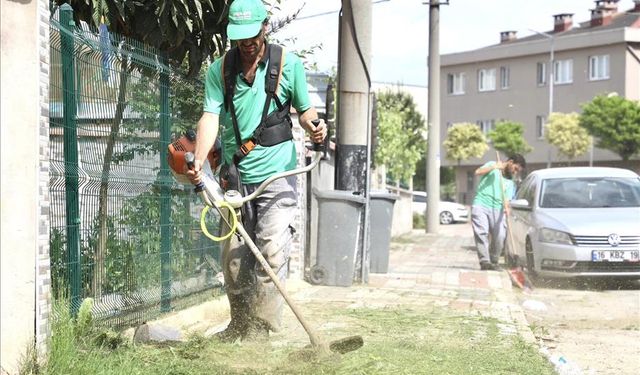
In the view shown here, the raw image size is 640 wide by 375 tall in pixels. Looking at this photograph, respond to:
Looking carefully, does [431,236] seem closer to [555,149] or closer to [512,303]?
[512,303]

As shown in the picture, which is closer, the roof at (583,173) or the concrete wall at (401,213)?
the roof at (583,173)

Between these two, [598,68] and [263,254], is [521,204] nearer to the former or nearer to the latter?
[263,254]

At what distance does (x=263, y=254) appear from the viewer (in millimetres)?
6152

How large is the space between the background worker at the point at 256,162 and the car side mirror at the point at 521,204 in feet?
28.6

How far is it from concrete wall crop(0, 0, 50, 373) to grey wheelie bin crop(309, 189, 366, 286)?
6.85 metres

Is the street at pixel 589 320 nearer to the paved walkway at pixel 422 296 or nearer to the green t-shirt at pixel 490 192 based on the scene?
the paved walkway at pixel 422 296

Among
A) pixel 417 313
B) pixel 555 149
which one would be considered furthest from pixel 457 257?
pixel 555 149

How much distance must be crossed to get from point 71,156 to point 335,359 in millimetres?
1959

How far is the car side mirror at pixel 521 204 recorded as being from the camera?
14.5m

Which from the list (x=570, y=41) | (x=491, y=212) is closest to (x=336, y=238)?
(x=491, y=212)

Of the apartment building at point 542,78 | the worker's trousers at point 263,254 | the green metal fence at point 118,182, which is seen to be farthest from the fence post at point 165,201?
the apartment building at point 542,78

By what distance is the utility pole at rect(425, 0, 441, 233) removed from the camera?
29281 millimetres

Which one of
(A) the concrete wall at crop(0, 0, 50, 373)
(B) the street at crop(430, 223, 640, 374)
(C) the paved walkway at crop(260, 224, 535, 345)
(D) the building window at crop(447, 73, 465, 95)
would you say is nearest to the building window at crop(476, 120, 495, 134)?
(D) the building window at crop(447, 73, 465, 95)

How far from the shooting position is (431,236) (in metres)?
29.4
